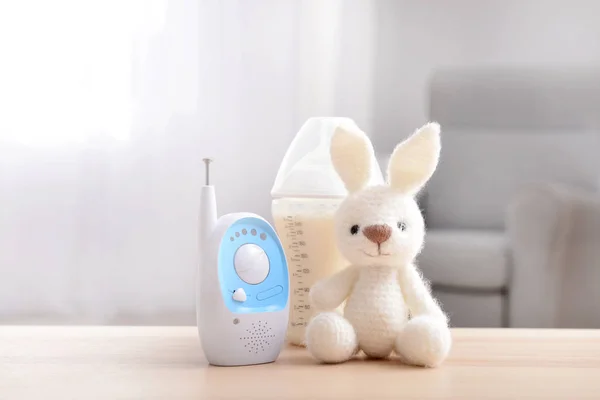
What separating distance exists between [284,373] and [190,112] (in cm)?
66

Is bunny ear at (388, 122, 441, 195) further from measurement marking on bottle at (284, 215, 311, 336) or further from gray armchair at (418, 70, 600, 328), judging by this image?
gray armchair at (418, 70, 600, 328)

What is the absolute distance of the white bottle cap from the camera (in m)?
0.84

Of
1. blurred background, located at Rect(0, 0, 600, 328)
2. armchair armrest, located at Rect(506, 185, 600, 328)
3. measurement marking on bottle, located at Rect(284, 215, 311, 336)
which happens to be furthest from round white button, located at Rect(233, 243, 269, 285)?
armchair armrest, located at Rect(506, 185, 600, 328)

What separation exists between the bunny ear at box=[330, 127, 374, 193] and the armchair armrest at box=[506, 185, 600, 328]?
559 mm

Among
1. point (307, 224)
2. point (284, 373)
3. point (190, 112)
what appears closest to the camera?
point (284, 373)

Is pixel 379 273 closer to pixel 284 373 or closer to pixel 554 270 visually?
pixel 284 373

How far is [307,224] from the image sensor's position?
827mm

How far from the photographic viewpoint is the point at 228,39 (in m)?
1.22

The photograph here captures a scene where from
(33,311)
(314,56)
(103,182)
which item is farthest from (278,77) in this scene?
(33,311)

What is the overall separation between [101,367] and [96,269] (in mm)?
539

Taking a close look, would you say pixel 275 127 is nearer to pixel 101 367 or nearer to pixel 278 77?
pixel 278 77

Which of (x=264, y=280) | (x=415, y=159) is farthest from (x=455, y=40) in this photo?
(x=264, y=280)

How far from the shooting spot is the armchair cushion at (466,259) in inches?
48.4

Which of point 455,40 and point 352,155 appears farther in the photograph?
point 455,40
